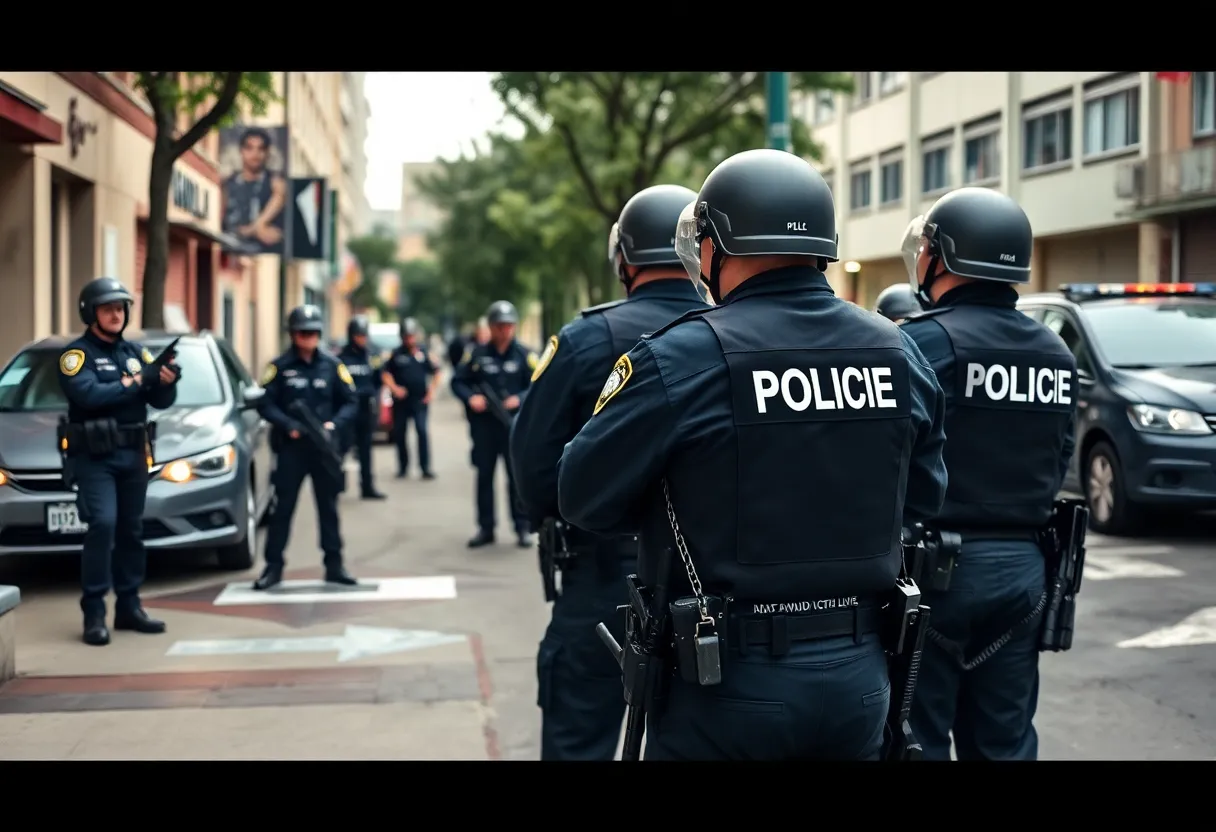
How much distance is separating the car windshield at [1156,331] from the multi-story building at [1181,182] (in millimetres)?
225

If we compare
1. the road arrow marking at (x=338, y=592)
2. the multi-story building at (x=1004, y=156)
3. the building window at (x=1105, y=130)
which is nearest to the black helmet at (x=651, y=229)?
the multi-story building at (x=1004, y=156)

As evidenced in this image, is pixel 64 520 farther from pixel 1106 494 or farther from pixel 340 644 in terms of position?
pixel 1106 494

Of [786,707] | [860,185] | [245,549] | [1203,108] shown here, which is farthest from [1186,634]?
[860,185]

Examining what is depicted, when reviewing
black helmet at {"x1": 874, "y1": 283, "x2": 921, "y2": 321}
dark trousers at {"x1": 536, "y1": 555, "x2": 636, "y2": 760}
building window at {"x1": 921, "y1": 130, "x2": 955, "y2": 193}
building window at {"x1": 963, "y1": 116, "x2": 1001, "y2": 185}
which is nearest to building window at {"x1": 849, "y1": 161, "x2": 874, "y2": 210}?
building window at {"x1": 921, "y1": 130, "x2": 955, "y2": 193}

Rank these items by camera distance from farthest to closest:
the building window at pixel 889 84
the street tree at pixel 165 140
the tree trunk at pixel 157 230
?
the building window at pixel 889 84
the tree trunk at pixel 157 230
the street tree at pixel 165 140

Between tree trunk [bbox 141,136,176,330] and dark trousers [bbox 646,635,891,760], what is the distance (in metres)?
12.3

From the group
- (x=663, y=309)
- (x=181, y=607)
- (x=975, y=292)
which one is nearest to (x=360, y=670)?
(x=181, y=607)

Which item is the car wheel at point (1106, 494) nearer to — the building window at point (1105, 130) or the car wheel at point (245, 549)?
the car wheel at point (245, 549)

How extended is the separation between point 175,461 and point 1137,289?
19.8ft

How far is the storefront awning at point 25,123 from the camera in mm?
9727

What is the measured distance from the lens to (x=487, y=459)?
11.5m

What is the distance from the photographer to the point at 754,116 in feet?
84.8
